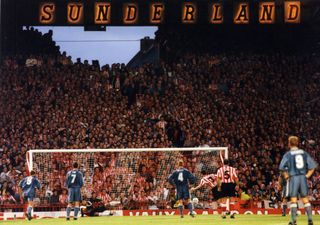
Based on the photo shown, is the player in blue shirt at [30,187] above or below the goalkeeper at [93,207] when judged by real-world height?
above

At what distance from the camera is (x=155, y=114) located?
1561 inches

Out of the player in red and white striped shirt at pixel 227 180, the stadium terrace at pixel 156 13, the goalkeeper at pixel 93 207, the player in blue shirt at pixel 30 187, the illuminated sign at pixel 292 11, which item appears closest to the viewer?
the player in red and white striped shirt at pixel 227 180

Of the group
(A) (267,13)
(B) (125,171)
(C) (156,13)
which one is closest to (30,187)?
(B) (125,171)

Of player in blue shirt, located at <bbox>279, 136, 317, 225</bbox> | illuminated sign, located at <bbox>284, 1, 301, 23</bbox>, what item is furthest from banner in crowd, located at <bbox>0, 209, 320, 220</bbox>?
illuminated sign, located at <bbox>284, 1, 301, 23</bbox>

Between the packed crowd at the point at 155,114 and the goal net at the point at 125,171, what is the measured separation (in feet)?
0.19

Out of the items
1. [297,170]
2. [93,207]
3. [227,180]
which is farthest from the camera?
[93,207]

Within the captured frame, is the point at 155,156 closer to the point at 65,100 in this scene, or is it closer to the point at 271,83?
the point at 65,100

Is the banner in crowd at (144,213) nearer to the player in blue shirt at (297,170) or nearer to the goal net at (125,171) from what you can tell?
the goal net at (125,171)

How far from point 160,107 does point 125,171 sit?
→ 684 cm

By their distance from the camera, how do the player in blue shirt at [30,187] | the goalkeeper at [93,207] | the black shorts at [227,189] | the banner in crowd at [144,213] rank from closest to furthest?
1. the black shorts at [227,189]
2. the player in blue shirt at [30,187]
3. the banner in crowd at [144,213]
4. the goalkeeper at [93,207]

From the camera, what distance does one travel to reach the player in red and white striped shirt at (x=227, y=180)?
86.5 feet

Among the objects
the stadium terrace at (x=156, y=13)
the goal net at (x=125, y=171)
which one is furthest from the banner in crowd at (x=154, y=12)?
the goal net at (x=125, y=171)

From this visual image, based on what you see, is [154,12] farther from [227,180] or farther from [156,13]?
[227,180]

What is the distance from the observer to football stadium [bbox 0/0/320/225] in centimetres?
3288
